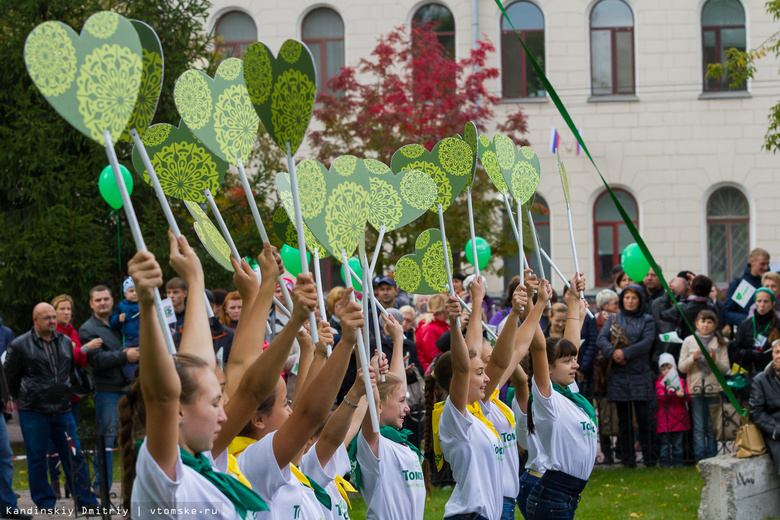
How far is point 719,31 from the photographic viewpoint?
1842 centimetres

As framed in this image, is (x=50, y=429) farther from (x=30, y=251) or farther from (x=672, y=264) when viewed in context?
(x=672, y=264)

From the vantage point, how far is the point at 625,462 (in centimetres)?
893

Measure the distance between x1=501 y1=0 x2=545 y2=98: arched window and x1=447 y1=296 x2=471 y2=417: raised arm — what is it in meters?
15.0

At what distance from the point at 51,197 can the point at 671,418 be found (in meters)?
7.39

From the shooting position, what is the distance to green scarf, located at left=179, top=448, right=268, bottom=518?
2.59 metres

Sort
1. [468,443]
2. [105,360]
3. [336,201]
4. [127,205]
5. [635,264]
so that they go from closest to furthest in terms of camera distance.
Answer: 1. [127,205]
2. [336,201]
3. [468,443]
4. [105,360]
5. [635,264]

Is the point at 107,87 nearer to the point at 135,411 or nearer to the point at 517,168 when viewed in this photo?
the point at 135,411

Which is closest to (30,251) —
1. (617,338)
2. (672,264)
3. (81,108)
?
(617,338)

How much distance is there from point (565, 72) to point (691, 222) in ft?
12.6

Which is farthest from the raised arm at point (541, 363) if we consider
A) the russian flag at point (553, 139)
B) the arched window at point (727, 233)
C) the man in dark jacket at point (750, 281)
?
the arched window at point (727, 233)

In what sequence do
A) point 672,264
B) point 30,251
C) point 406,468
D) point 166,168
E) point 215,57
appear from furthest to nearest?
1. point 672,264
2. point 215,57
3. point 30,251
4. point 406,468
5. point 166,168

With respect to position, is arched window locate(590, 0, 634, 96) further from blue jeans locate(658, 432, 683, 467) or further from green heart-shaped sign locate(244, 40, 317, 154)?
green heart-shaped sign locate(244, 40, 317, 154)

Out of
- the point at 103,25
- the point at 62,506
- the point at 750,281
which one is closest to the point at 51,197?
the point at 62,506

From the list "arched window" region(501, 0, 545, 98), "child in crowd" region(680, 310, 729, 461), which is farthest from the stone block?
"arched window" region(501, 0, 545, 98)
